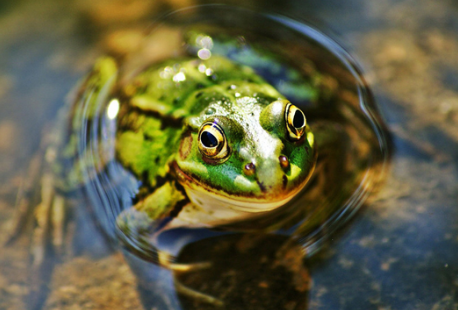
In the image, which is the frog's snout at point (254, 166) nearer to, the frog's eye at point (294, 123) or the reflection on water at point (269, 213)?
the frog's eye at point (294, 123)

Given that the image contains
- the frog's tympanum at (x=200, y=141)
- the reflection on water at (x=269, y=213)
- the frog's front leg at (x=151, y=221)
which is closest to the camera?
the frog's tympanum at (x=200, y=141)

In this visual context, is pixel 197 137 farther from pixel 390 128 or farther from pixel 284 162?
pixel 390 128

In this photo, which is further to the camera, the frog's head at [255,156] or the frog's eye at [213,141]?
the frog's eye at [213,141]

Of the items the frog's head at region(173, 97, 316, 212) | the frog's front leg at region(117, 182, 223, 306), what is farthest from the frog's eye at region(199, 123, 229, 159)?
the frog's front leg at region(117, 182, 223, 306)

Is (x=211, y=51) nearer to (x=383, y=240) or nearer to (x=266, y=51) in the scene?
(x=266, y=51)

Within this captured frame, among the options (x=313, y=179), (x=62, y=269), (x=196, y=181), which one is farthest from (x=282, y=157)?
(x=62, y=269)

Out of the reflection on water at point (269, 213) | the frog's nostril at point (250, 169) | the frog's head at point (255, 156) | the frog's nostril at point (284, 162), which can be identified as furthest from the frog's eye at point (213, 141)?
the reflection on water at point (269, 213)

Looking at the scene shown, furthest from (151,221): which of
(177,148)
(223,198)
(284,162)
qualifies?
(284,162)
